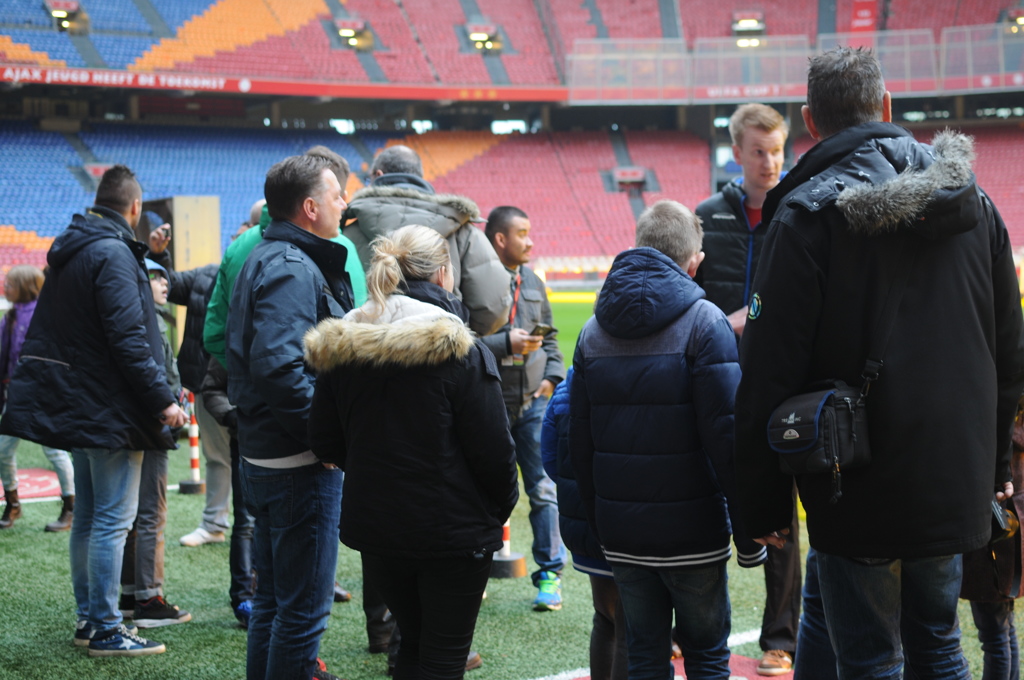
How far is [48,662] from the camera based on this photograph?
399 centimetres

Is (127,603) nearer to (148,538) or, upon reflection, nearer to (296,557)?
(148,538)

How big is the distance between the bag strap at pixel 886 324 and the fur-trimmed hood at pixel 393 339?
3.59 feet

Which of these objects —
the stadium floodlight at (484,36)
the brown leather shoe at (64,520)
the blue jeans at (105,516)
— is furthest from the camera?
the stadium floodlight at (484,36)

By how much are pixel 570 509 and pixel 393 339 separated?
3.35 ft

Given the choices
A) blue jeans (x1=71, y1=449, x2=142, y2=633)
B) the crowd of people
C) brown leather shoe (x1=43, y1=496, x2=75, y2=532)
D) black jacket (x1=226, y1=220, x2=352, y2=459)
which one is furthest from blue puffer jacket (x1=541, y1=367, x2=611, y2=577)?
brown leather shoe (x1=43, y1=496, x2=75, y2=532)

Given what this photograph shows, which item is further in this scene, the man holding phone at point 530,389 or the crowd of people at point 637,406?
the man holding phone at point 530,389

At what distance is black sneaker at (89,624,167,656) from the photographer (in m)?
4.07

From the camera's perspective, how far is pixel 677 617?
9.37 ft

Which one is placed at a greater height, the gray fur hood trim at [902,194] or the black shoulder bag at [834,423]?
the gray fur hood trim at [902,194]

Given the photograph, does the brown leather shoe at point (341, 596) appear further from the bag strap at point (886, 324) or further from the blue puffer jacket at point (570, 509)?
the bag strap at point (886, 324)

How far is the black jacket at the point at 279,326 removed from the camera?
9.79 ft

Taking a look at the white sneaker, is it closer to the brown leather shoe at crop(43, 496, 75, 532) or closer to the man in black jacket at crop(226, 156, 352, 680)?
the brown leather shoe at crop(43, 496, 75, 532)

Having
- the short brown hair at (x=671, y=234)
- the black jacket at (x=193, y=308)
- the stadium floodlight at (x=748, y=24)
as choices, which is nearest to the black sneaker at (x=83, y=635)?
the black jacket at (x=193, y=308)

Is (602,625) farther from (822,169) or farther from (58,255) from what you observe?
(58,255)
